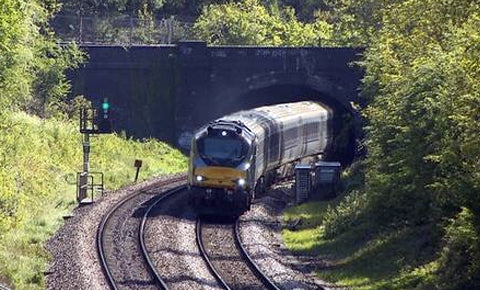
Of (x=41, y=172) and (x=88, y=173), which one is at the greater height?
(x=41, y=172)

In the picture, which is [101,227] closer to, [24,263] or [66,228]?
[66,228]

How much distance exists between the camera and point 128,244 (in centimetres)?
2684

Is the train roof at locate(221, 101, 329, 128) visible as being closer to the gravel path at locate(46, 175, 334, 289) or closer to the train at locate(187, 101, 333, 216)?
the train at locate(187, 101, 333, 216)

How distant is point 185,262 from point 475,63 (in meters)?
8.52

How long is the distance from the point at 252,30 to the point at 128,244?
131ft

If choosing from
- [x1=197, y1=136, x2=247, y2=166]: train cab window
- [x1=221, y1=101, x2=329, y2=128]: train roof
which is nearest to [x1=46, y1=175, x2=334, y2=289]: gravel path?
[x1=197, y1=136, x2=247, y2=166]: train cab window

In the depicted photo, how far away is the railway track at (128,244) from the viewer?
2238 centimetres

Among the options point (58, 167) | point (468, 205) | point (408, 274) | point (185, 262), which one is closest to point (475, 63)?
point (468, 205)

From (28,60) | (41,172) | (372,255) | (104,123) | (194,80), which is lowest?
(41,172)

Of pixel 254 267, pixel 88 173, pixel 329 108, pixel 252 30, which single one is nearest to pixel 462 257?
pixel 254 267

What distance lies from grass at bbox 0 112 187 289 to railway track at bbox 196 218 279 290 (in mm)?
3883

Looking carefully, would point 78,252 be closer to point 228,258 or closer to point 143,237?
point 143,237

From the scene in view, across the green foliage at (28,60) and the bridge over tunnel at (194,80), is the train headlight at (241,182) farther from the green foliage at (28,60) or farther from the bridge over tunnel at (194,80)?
the bridge over tunnel at (194,80)

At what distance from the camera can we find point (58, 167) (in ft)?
127
